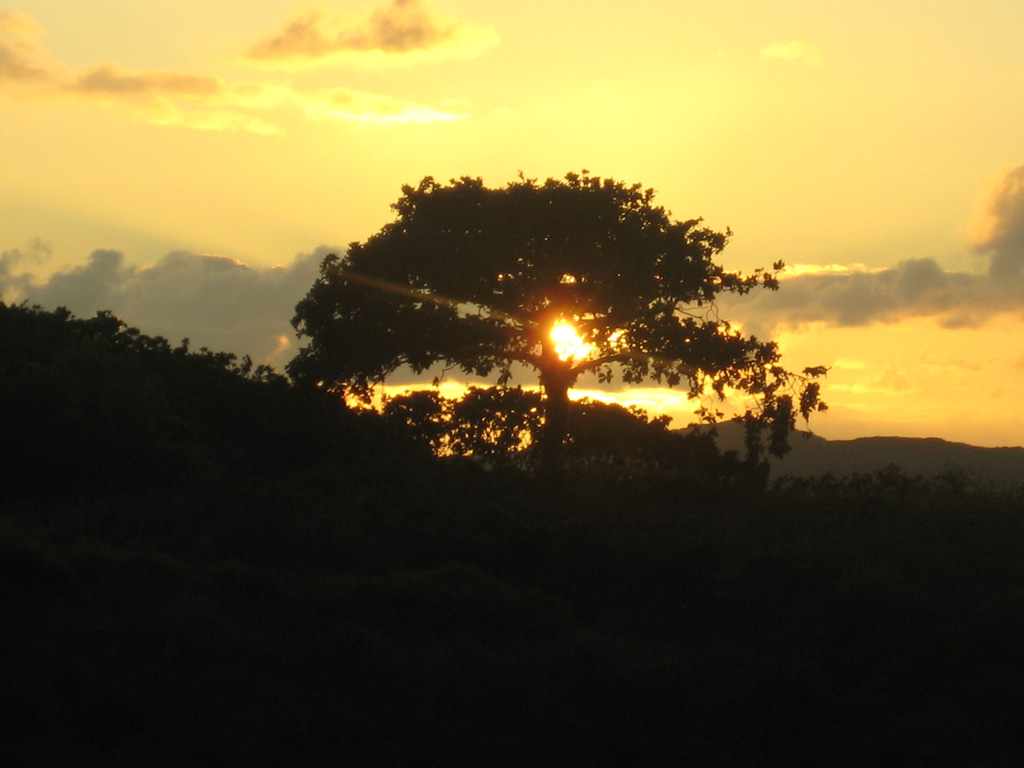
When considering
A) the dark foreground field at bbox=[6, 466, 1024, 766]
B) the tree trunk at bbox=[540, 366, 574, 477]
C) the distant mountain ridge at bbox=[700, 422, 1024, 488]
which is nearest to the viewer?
the dark foreground field at bbox=[6, 466, 1024, 766]

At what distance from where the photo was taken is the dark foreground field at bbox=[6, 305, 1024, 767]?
352 inches

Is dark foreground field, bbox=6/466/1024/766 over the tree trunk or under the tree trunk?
under

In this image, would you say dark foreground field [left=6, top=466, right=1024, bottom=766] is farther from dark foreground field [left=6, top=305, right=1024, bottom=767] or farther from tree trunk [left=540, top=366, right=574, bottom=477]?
tree trunk [left=540, top=366, right=574, bottom=477]

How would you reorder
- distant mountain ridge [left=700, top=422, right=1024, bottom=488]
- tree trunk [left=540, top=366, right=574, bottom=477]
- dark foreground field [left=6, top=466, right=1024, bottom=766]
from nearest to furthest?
dark foreground field [left=6, top=466, right=1024, bottom=766], tree trunk [left=540, top=366, right=574, bottom=477], distant mountain ridge [left=700, top=422, right=1024, bottom=488]

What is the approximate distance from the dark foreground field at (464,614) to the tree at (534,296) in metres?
6.37

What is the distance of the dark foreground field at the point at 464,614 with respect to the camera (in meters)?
8.93

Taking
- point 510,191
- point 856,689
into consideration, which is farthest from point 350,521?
point 510,191

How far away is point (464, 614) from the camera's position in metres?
11.6

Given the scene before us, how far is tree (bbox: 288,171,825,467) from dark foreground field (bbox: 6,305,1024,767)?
251 inches

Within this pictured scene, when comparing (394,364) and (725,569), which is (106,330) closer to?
(394,364)

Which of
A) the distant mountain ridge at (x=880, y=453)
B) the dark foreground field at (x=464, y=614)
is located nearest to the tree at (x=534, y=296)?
the dark foreground field at (x=464, y=614)

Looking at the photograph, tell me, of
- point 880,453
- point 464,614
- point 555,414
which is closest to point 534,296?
point 555,414

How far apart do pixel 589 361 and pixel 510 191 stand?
14.3ft

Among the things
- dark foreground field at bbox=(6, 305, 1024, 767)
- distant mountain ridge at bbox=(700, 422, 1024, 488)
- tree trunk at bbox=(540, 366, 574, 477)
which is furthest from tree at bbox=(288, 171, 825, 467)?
distant mountain ridge at bbox=(700, 422, 1024, 488)
